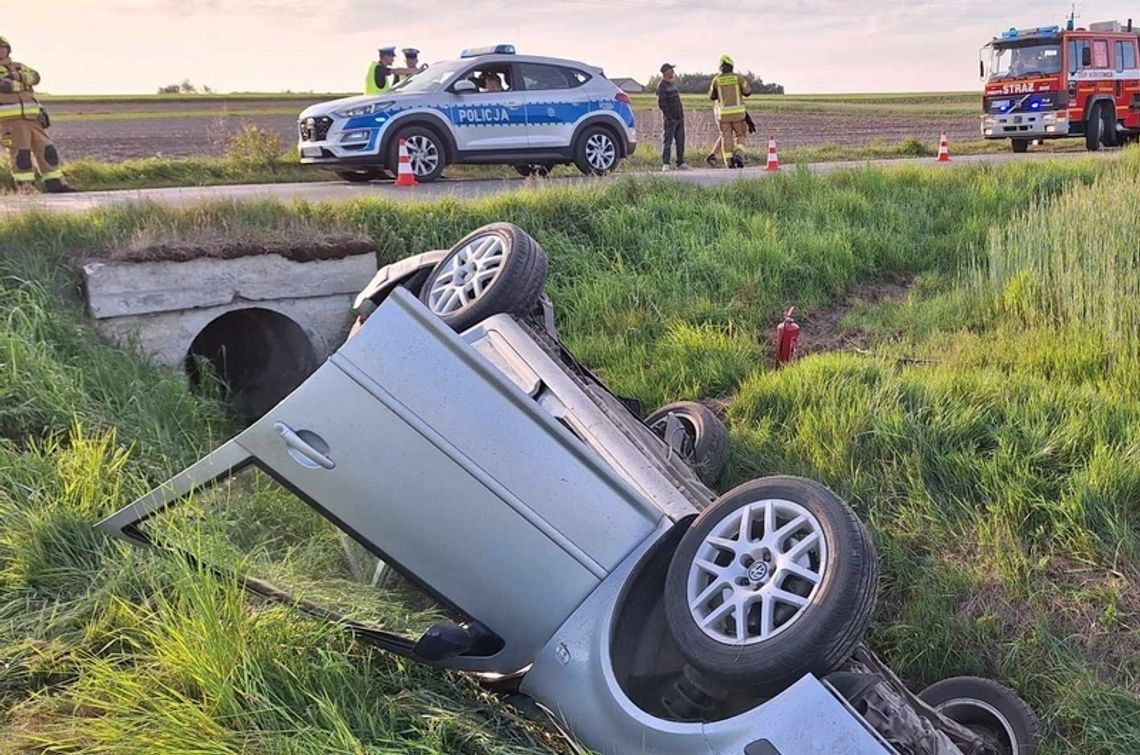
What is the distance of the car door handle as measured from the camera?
9.04 ft

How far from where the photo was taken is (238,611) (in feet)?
9.59

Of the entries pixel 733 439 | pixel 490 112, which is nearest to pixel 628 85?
Result: pixel 490 112

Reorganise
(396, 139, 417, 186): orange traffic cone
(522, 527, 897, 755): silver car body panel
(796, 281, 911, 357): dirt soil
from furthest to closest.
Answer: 1. (396, 139, 417, 186): orange traffic cone
2. (796, 281, 911, 357): dirt soil
3. (522, 527, 897, 755): silver car body panel

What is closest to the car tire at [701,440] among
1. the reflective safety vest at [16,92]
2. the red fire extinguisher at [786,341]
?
the red fire extinguisher at [786,341]

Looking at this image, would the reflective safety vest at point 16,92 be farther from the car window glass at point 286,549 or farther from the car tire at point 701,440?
the car window glass at point 286,549

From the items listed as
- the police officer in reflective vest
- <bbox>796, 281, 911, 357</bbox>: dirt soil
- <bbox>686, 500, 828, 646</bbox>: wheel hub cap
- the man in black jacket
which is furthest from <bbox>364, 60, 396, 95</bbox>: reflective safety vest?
<bbox>686, 500, 828, 646</bbox>: wheel hub cap

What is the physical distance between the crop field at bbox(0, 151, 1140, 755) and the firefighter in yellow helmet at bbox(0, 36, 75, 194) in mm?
5561

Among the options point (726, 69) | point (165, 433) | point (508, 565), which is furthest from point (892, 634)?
point (726, 69)

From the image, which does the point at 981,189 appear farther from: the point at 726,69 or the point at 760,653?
the point at 760,653

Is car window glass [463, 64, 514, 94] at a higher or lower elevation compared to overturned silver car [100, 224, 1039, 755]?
higher

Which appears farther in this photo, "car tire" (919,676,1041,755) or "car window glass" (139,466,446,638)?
"car tire" (919,676,1041,755)

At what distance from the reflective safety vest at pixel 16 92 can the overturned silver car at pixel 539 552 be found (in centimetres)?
1038

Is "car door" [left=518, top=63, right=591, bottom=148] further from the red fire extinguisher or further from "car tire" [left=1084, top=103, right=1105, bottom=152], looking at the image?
"car tire" [left=1084, top=103, right=1105, bottom=152]

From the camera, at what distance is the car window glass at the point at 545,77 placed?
41.4ft
